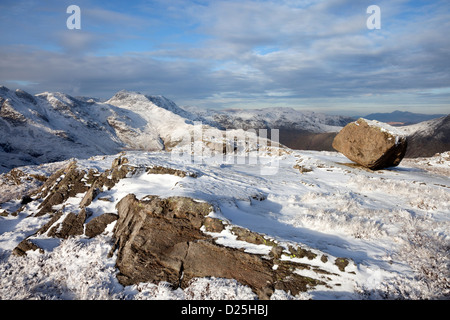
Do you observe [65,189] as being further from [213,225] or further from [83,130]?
[83,130]

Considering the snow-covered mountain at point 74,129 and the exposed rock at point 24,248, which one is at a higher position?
the snow-covered mountain at point 74,129

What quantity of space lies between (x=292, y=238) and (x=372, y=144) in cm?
1692

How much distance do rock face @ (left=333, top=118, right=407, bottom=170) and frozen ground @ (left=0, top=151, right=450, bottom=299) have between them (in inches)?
166

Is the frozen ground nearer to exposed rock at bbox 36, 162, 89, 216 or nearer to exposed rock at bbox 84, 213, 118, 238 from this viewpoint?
exposed rock at bbox 84, 213, 118, 238

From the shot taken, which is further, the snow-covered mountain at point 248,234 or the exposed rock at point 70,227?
the exposed rock at point 70,227

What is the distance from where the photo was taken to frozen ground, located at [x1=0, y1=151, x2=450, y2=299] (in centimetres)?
720

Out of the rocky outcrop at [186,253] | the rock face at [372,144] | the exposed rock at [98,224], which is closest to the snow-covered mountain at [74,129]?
the rock face at [372,144]

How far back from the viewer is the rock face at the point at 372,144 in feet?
67.6

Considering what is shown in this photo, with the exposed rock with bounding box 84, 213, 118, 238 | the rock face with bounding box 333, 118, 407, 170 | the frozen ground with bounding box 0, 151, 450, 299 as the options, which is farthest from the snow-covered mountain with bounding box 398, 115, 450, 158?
the exposed rock with bounding box 84, 213, 118, 238

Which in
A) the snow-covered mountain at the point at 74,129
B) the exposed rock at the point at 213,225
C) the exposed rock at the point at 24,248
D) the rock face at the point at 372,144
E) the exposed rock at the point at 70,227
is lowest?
the exposed rock at the point at 24,248

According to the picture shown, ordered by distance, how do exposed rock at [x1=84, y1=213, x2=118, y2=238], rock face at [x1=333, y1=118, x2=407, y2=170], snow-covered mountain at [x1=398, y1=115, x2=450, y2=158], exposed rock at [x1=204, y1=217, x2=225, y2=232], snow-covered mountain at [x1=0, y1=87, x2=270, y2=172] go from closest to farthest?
exposed rock at [x1=204, y1=217, x2=225, y2=232], exposed rock at [x1=84, y1=213, x2=118, y2=238], rock face at [x1=333, y1=118, x2=407, y2=170], snow-covered mountain at [x1=0, y1=87, x2=270, y2=172], snow-covered mountain at [x1=398, y1=115, x2=450, y2=158]

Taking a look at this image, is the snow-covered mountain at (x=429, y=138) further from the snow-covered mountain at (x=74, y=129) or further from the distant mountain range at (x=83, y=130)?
the snow-covered mountain at (x=74, y=129)

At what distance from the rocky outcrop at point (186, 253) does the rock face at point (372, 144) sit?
17.6 m

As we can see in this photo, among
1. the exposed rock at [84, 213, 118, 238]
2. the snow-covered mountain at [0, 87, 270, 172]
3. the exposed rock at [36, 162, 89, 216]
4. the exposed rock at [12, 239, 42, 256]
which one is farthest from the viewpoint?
the snow-covered mountain at [0, 87, 270, 172]
